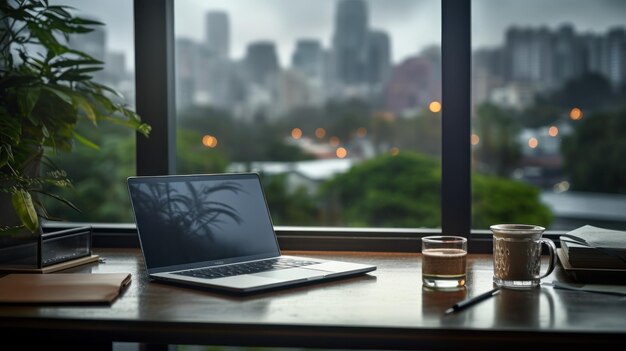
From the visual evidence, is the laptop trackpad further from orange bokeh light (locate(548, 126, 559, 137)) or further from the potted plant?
orange bokeh light (locate(548, 126, 559, 137))

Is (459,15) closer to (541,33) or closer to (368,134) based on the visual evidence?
(541,33)

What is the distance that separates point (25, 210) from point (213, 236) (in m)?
0.41

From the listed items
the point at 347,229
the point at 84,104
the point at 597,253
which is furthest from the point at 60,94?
the point at 597,253

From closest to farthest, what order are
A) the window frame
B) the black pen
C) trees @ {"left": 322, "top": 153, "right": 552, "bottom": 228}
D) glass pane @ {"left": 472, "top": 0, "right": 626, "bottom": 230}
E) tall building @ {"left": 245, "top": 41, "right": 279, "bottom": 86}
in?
1. the black pen
2. the window frame
3. glass pane @ {"left": 472, "top": 0, "right": 626, "bottom": 230}
4. tall building @ {"left": 245, "top": 41, "right": 279, "bottom": 86}
5. trees @ {"left": 322, "top": 153, "right": 552, "bottom": 228}

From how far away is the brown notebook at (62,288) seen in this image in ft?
4.33

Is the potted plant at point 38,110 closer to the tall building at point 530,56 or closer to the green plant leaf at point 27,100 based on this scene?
the green plant leaf at point 27,100

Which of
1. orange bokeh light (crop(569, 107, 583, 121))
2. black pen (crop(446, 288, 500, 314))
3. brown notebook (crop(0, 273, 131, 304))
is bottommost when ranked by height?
black pen (crop(446, 288, 500, 314))

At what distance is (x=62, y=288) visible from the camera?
1.40 metres

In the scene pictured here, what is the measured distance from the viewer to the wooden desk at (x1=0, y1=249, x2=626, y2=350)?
44.6 inches

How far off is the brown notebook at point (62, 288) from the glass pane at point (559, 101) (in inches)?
110

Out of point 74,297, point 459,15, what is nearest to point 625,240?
point 459,15

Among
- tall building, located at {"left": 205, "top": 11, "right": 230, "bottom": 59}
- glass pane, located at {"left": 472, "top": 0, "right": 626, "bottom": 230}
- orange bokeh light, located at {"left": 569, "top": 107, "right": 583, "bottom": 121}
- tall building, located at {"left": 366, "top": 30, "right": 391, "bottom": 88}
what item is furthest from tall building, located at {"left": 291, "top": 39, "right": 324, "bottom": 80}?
orange bokeh light, located at {"left": 569, "top": 107, "right": 583, "bottom": 121}

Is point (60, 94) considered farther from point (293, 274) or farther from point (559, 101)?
point (559, 101)

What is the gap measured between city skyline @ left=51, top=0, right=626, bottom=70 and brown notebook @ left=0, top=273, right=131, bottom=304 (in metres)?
2.62
